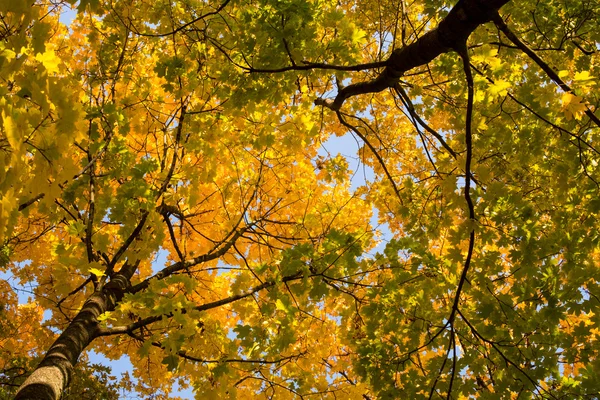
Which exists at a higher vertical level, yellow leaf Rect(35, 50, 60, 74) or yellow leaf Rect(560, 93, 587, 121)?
yellow leaf Rect(560, 93, 587, 121)

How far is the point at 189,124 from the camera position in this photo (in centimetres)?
468

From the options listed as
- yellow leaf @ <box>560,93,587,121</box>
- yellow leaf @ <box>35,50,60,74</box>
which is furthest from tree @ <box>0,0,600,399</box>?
yellow leaf @ <box>35,50,60,74</box>

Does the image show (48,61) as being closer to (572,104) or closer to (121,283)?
(121,283)

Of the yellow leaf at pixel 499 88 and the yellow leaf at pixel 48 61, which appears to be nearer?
the yellow leaf at pixel 48 61

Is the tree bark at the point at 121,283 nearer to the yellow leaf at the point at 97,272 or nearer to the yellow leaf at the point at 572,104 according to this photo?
the yellow leaf at the point at 97,272

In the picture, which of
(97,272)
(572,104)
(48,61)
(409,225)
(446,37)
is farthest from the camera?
(409,225)

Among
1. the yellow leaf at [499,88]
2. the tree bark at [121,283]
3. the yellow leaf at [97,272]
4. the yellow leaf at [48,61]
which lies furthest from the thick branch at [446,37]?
the yellow leaf at [97,272]

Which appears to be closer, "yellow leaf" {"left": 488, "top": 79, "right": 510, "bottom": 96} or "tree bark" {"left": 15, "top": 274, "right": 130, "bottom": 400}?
"tree bark" {"left": 15, "top": 274, "right": 130, "bottom": 400}

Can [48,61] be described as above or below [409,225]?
below

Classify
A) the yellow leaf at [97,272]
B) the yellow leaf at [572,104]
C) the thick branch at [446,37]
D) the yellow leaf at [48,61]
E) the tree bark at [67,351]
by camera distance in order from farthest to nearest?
the yellow leaf at [97,272] < the yellow leaf at [572,104] < the tree bark at [67,351] < the thick branch at [446,37] < the yellow leaf at [48,61]

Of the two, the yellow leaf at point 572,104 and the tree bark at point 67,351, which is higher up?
the yellow leaf at point 572,104

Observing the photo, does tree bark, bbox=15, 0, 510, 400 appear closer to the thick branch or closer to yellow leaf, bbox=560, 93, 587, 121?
the thick branch

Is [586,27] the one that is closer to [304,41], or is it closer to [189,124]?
[304,41]

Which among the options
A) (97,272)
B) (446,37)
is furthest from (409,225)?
A: (97,272)
